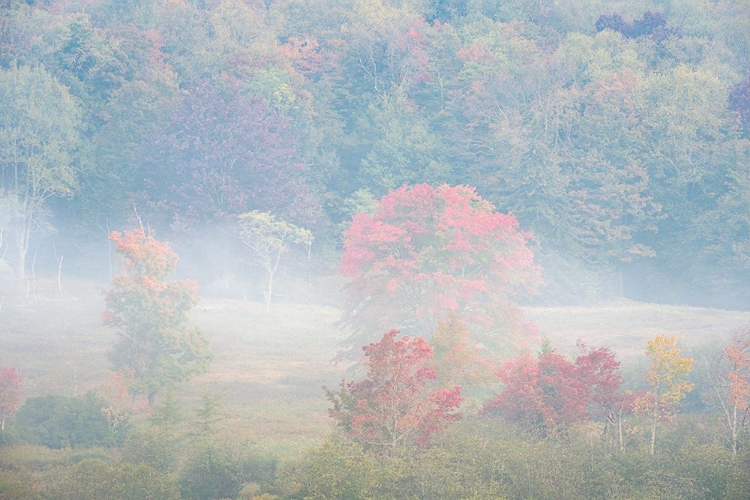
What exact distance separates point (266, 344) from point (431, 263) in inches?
646

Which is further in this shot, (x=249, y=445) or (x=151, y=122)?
(x=151, y=122)

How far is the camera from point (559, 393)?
2816 centimetres

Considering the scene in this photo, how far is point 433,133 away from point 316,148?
9468 mm

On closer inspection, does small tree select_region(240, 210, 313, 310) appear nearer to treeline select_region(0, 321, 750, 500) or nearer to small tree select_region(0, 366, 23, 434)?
small tree select_region(0, 366, 23, 434)

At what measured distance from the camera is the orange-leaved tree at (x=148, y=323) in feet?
123

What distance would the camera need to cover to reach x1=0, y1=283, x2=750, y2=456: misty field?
37.8 metres

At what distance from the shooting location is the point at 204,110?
71875 mm

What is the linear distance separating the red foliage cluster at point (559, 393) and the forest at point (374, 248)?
0.09 meters

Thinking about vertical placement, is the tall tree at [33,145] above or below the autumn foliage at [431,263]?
above

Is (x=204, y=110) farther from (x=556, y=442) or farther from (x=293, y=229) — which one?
(x=556, y=442)

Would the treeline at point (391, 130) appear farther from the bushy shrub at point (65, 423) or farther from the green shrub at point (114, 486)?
the green shrub at point (114, 486)

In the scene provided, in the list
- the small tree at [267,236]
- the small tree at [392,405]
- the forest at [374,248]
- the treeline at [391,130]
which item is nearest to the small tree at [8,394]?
the forest at [374,248]

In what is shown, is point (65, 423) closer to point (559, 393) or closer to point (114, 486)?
point (114, 486)

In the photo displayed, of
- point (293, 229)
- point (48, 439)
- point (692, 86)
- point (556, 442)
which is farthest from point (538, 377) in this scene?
point (692, 86)
